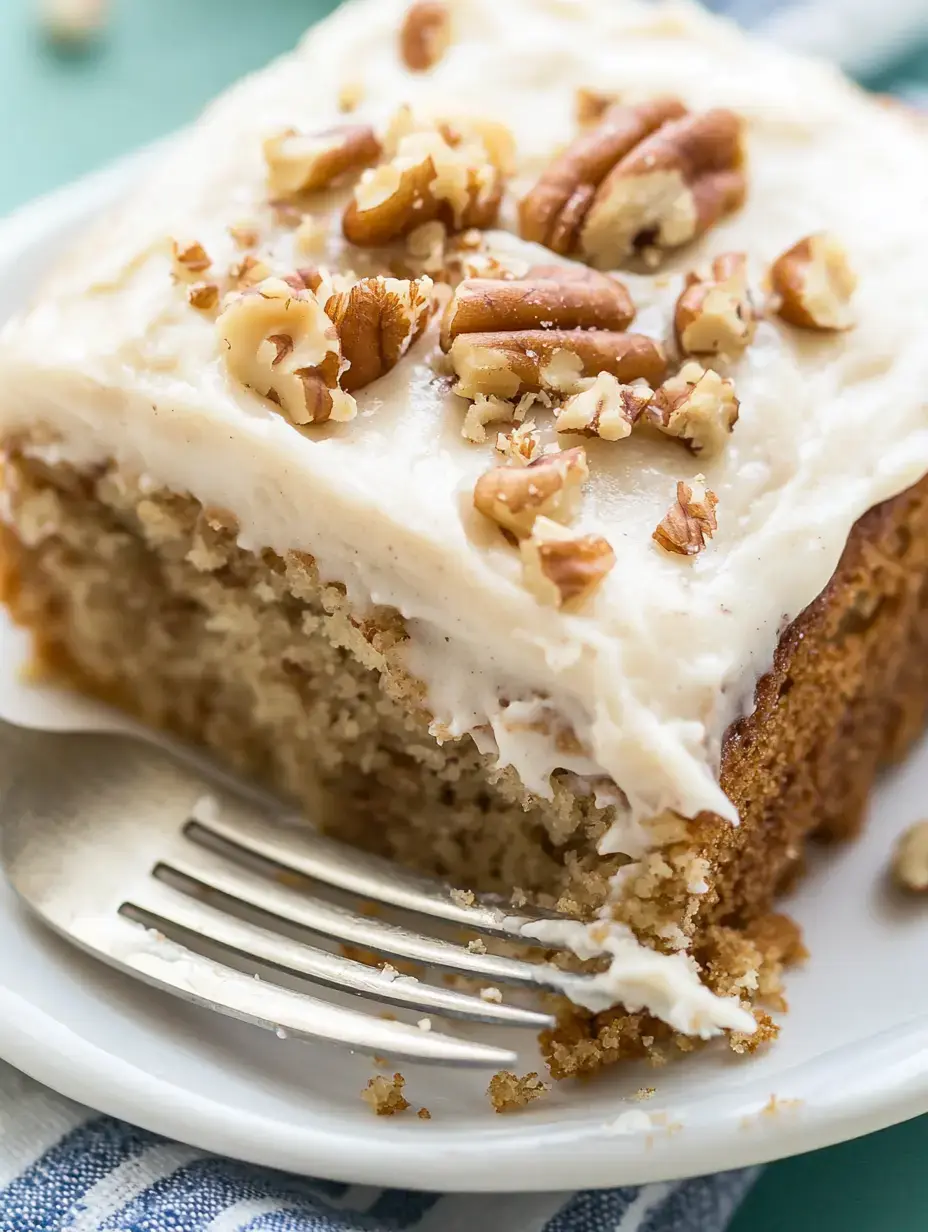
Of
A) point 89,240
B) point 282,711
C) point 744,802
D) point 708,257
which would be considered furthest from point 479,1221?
point 89,240

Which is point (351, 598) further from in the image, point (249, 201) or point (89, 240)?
point (89, 240)

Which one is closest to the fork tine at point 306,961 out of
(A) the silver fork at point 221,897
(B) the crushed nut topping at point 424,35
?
(A) the silver fork at point 221,897

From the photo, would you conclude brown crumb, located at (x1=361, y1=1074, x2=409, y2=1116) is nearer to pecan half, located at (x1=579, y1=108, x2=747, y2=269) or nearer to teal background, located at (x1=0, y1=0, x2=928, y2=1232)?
A: pecan half, located at (x1=579, y1=108, x2=747, y2=269)

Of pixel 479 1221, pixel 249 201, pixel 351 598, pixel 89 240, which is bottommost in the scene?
pixel 479 1221

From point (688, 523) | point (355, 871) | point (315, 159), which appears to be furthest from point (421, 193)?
point (355, 871)

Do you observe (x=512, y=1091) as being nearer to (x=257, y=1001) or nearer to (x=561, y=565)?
(x=257, y=1001)

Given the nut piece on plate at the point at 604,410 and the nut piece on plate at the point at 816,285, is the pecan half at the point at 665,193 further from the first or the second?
the nut piece on plate at the point at 604,410

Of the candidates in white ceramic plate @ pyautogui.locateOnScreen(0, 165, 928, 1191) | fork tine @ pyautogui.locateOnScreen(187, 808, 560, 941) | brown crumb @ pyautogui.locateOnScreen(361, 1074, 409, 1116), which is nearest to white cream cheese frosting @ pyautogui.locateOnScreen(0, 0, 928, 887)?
fork tine @ pyautogui.locateOnScreen(187, 808, 560, 941)
